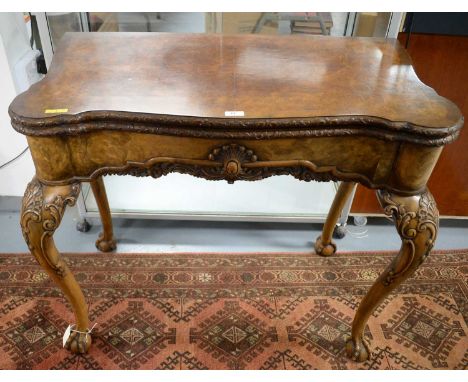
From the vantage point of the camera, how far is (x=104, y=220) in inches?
58.9

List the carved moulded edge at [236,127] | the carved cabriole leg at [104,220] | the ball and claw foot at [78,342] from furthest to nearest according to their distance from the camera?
the carved cabriole leg at [104,220]
the ball and claw foot at [78,342]
the carved moulded edge at [236,127]

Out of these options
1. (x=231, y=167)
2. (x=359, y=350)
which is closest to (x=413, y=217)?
(x=231, y=167)

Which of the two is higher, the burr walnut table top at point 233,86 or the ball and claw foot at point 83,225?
the burr walnut table top at point 233,86

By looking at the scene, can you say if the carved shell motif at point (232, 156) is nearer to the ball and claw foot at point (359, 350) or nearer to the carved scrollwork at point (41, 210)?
the carved scrollwork at point (41, 210)

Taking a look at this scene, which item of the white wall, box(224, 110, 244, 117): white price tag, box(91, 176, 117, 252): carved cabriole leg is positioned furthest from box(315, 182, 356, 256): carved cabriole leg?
the white wall

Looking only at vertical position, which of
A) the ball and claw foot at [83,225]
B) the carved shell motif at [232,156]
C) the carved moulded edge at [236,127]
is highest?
the carved moulded edge at [236,127]

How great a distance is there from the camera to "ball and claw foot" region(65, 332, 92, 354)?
126 centimetres

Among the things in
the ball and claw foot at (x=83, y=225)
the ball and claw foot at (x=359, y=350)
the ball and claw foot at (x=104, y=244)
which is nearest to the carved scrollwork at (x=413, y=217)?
the ball and claw foot at (x=359, y=350)

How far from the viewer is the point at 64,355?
4.18 feet

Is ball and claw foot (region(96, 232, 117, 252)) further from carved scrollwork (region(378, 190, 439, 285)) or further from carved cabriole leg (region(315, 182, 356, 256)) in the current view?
carved scrollwork (region(378, 190, 439, 285))

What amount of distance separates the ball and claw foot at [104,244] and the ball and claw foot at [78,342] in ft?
1.17

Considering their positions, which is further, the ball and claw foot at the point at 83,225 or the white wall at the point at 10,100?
the ball and claw foot at the point at 83,225

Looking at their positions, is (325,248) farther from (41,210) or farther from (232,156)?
(41,210)

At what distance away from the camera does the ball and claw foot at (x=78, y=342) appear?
126 cm
